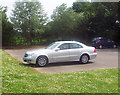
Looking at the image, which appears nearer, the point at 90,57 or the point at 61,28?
the point at 90,57

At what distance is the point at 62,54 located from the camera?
10.7 meters

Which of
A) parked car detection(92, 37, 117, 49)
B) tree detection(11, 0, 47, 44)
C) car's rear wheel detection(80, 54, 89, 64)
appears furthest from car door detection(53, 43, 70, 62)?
tree detection(11, 0, 47, 44)

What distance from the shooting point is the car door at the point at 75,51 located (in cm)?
1091

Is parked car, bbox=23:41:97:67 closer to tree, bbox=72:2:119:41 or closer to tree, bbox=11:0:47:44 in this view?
tree, bbox=11:0:47:44

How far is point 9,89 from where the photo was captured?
4531 millimetres

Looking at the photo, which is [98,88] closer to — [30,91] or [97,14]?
[30,91]

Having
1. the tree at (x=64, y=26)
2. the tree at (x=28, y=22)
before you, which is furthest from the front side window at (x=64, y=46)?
the tree at (x=28, y=22)

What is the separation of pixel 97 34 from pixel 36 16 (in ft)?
35.2

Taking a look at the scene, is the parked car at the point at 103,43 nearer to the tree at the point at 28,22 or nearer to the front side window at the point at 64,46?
the tree at the point at 28,22

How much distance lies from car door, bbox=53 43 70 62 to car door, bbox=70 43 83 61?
0.27 m

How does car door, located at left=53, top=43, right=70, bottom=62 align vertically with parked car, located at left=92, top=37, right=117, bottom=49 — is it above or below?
below

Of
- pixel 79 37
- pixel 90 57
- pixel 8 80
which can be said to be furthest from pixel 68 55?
pixel 79 37

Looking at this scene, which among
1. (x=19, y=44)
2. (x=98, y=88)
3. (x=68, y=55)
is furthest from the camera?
(x=19, y=44)

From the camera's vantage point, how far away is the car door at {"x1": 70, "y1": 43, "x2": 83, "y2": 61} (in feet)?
35.8
